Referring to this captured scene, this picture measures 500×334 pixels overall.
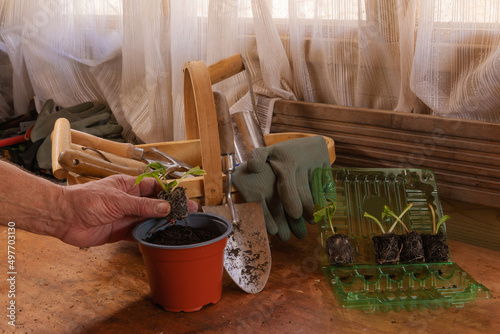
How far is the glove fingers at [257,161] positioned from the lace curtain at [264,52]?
368mm

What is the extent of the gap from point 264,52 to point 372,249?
0.59 m

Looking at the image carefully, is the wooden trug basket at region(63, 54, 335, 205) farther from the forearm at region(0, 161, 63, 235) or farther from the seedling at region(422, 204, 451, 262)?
the seedling at region(422, 204, 451, 262)

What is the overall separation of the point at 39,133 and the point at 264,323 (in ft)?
4.28

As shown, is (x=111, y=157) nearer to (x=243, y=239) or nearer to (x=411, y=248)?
(x=243, y=239)

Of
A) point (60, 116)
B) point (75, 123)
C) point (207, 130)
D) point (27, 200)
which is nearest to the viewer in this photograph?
point (27, 200)

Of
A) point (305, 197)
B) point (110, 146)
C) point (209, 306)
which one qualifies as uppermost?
point (110, 146)

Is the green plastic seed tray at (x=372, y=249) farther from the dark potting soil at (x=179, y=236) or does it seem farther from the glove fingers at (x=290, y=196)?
the dark potting soil at (x=179, y=236)

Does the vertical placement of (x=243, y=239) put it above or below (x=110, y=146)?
below

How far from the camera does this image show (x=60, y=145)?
2.91 feet

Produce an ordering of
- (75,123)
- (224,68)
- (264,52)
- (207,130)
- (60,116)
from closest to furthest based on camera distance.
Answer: (207,130)
(224,68)
(264,52)
(75,123)
(60,116)

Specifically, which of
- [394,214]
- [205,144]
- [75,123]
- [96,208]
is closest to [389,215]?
[394,214]

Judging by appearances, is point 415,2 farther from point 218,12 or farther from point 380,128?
point 218,12

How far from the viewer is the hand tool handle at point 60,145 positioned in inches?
33.4

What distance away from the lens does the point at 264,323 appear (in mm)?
715
